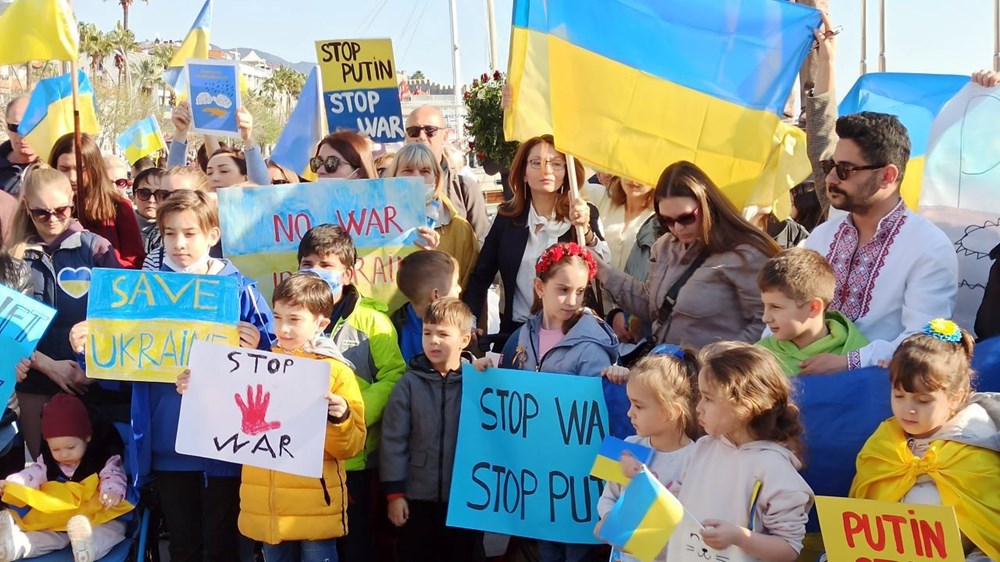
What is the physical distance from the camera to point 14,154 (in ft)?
25.2

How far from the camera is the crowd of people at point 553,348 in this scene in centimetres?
341

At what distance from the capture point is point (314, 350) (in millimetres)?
4488

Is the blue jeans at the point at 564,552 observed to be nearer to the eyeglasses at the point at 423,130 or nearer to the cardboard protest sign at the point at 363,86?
the eyeglasses at the point at 423,130

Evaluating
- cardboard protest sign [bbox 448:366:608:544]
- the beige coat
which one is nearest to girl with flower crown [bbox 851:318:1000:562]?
the beige coat

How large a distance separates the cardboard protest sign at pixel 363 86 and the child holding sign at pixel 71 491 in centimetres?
388

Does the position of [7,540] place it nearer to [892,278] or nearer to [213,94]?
[213,94]

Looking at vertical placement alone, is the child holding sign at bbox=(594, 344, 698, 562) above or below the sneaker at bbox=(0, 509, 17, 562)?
above

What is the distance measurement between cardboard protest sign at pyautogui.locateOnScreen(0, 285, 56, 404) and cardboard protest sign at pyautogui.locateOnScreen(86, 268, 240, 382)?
28 cm

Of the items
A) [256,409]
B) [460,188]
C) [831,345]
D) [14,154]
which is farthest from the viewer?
[14,154]

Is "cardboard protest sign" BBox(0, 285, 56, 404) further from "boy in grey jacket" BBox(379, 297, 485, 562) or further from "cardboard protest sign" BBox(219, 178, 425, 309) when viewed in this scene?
"boy in grey jacket" BBox(379, 297, 485, 562)

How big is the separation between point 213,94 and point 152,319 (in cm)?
293

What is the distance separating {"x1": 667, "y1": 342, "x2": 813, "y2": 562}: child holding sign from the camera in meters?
3.30

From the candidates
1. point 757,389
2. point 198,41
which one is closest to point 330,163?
point 757,389

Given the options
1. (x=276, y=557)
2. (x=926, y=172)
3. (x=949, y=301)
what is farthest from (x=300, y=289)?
(x=926, y=172)
